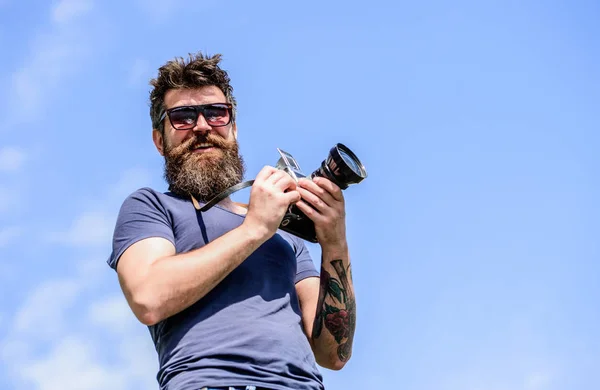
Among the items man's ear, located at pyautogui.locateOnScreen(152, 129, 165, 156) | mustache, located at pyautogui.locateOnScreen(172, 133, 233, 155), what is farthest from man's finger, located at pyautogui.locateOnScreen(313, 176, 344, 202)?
man's ear, located at pyautogui.locateOnScreen(152, 129, 165, 156)

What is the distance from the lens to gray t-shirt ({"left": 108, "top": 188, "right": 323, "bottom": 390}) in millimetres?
3203

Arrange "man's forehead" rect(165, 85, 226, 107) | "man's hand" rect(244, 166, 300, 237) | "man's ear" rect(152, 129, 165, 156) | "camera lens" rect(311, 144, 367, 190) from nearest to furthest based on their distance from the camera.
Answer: "man's hand" rect(244, 166, 300, 237)
"camera lens" rect(311, 144, 367, 190)
"man's forehead" rect(165, 85, 226, 107)
"man's ear" rect(152, 129, 165, 156)

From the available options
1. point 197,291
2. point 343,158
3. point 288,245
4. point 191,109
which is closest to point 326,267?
point 288,245

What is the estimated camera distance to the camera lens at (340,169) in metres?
3.73

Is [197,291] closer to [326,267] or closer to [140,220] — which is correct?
[140,220]

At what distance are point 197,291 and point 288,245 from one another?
2.81ft

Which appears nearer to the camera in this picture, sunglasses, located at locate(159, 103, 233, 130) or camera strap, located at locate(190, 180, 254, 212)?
camera strap, located at locate(190, 180, 254, 212)

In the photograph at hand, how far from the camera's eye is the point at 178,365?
10.7 ft

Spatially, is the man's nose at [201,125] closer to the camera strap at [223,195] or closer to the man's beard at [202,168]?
the man's beard at [202,168]

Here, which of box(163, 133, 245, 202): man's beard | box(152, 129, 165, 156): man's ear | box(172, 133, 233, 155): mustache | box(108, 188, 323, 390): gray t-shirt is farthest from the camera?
box(152, 129, 165, 156): man's ear

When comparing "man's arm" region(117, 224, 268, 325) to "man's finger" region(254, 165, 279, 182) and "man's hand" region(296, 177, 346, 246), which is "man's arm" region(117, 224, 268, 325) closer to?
"man's finger" region(254, 165, 279, 182)

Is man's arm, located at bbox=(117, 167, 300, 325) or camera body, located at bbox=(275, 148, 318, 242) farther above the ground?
camera body, located at bbox=(275, 148, 318, 242)

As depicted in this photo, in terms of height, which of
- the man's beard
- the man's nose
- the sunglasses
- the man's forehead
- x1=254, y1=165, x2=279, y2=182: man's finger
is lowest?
x1=254, y1=165, x2=279, y2=182: man's finger

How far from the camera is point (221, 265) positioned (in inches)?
129
